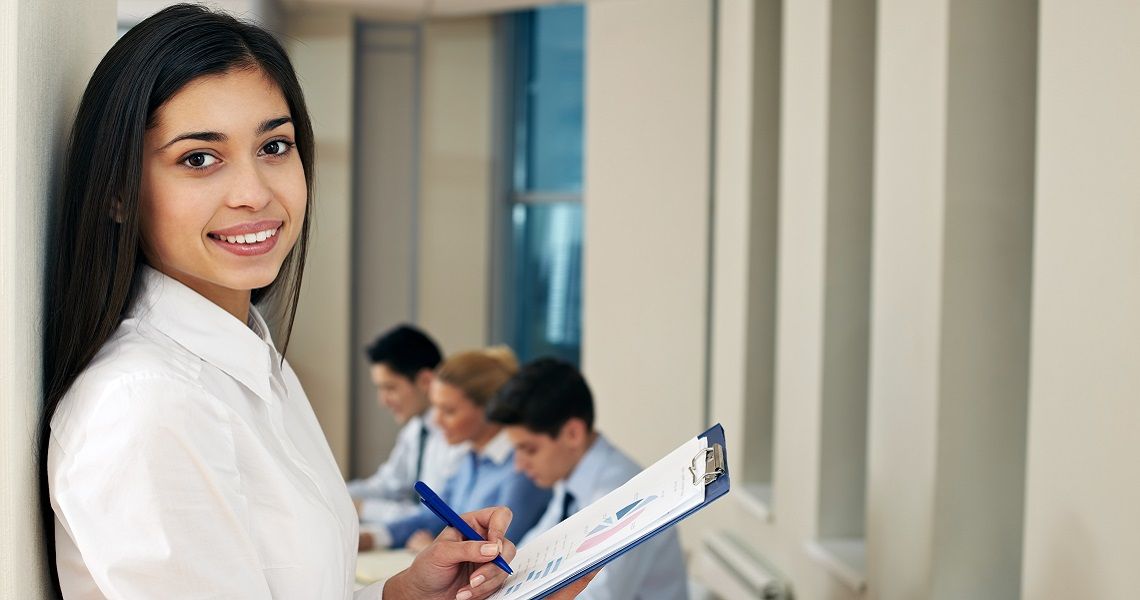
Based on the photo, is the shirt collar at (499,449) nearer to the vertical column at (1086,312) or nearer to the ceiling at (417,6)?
the vertical column at (1086,312)

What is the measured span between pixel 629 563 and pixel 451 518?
1.56 m

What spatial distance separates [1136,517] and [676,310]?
145 inches

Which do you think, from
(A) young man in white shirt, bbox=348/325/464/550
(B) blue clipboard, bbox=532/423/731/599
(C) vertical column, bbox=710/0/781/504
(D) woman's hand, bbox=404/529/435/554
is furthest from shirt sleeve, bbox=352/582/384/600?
(A) young man in white shirt, bbox=348/325/464/550

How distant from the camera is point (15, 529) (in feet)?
3.58

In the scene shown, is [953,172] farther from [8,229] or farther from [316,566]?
[8,229]

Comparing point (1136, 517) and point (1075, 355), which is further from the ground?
point (1075, 355)

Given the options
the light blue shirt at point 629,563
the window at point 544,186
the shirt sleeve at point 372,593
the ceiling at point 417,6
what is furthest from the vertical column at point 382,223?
the shirt sleeve at point 372,593

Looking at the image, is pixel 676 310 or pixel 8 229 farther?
pixel 676 310

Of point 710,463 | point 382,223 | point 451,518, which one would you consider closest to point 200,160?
point 451,518

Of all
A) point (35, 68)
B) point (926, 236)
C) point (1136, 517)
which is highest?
point (35, 68)

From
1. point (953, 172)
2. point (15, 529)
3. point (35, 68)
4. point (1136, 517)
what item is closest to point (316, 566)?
point (15, 529)

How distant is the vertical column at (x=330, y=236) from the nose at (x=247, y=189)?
18.7ft

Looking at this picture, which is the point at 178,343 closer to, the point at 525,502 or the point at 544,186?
the point at 525,502

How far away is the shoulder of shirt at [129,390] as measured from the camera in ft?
3.58
